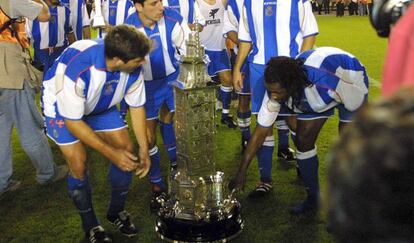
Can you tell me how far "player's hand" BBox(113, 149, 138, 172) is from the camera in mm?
3139

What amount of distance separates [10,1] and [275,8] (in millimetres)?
2041

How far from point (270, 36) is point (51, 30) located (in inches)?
106

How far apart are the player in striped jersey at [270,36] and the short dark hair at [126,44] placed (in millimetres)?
1490

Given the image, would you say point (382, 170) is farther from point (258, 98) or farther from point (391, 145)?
point (258, 98)

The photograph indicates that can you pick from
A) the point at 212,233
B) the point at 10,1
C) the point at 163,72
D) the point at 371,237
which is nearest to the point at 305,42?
the point at 163,72

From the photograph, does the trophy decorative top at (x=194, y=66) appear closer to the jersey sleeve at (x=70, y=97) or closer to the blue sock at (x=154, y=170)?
the jersey sleeve at (x=70, y=97)

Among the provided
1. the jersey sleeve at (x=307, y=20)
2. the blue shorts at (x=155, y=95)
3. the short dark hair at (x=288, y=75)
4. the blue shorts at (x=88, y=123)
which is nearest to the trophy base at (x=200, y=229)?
the blue shorts at (x=88, y=123)

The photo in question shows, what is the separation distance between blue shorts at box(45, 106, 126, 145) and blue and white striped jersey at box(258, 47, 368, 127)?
118 cm

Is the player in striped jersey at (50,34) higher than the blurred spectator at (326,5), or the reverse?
the blurred spectator at (326,5)

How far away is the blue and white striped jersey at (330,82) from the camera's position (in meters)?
3.40

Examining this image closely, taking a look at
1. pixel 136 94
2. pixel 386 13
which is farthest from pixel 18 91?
pixel 386 13

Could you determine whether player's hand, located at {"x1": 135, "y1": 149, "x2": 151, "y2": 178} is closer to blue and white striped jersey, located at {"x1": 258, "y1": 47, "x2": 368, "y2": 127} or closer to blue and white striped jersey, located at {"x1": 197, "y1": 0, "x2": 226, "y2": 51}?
blue and white striped jersey, located at {"x1": 258, "y1": 47, "x2": 368, "y2": 127}

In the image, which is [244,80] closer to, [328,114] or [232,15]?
[232,15]

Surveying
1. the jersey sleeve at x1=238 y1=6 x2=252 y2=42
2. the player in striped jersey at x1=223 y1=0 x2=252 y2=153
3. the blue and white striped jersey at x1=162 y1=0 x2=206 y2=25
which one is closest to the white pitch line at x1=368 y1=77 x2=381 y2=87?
the player in striped jersey at x1=223 y1=0 x2=252 y2=153
